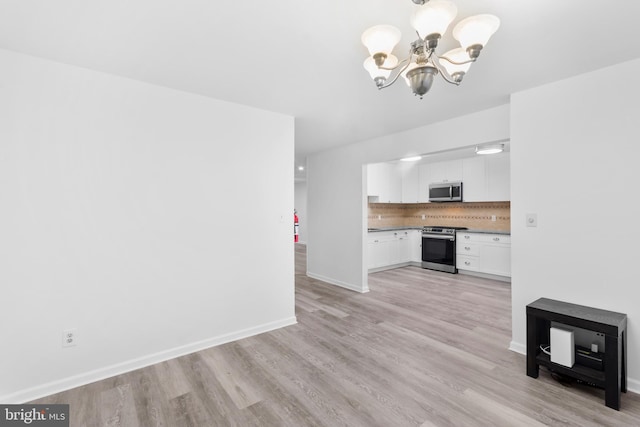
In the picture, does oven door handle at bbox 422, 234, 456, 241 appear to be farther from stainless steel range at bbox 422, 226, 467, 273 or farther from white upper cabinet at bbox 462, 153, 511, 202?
white upper cabinet at bbox 462, 153, 511, 202

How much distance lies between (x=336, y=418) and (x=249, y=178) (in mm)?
2322

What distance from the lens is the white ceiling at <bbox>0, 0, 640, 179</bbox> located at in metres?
1.63

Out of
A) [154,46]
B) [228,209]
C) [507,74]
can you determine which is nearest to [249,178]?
[228,209]

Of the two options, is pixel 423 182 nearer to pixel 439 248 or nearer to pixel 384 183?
pixel 384 183

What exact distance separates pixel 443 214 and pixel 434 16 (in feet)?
20.8

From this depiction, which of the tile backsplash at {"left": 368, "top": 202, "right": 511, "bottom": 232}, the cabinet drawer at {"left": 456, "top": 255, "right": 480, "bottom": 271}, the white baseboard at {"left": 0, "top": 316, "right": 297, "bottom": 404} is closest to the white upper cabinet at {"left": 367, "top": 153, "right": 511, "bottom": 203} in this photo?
the tile backsplash at {"left": 368, "top": 202, "right": 511, "bottom": 232}

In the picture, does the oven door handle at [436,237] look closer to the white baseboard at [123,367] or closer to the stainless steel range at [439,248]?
the stainless steel range at [439,248]

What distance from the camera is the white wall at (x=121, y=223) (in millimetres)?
2143

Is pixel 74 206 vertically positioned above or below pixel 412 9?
below

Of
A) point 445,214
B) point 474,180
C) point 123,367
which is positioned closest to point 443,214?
point 445,214

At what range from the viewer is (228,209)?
3.10 m

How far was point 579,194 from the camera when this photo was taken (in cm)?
248

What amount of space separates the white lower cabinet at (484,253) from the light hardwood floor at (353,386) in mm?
2223

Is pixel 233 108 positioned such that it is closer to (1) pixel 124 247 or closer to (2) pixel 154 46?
(2) pixel 154 46
